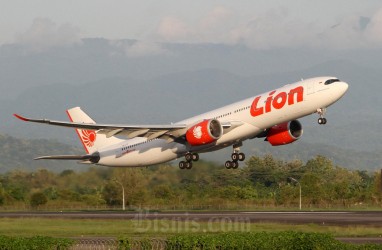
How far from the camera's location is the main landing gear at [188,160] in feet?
218

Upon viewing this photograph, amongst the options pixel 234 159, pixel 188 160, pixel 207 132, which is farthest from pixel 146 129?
pixel 234 159

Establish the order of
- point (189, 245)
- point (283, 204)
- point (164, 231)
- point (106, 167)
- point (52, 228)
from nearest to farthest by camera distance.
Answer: point (189, 245)
point (164, 231)
point (52, 228)
point (106, 167)
point (283, 204)

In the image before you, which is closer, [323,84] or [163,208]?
[323,84]

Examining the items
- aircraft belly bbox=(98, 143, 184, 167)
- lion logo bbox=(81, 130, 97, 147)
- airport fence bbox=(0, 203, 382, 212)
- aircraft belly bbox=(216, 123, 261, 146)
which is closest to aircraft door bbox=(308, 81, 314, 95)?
aircraft belly bbox=(216, 123, 261, 146)

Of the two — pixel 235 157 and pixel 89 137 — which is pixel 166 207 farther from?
pixel 235 157

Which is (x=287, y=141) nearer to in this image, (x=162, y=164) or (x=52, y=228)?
(x=162, y=164)

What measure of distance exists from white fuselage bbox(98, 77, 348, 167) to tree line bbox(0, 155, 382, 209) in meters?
2.03

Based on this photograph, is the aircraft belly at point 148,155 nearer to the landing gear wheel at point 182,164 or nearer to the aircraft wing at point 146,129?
the landing gear wheel at point 182,164

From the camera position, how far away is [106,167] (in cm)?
7244

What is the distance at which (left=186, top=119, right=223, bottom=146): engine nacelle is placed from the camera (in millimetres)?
62469

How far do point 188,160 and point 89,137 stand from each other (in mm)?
13337

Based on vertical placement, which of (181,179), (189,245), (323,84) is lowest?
(189,245)

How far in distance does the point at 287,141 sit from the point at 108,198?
25.6 meters

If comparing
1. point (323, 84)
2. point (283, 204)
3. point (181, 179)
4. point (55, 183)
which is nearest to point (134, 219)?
point (181, 179)
